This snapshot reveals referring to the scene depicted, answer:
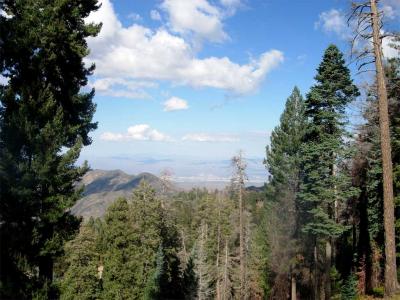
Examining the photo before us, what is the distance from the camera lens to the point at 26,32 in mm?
13156

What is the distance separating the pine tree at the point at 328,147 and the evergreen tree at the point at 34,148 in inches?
640

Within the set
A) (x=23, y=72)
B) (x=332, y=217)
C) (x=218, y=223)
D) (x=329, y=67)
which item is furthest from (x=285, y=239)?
(x=23, y=72)

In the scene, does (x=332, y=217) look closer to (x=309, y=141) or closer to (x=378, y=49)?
(x=309, y=141)

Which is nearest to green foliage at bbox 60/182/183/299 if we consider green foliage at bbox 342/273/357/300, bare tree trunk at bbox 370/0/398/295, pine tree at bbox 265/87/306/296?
pine tree at bbox 265/87/306/296

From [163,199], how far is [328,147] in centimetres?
2207

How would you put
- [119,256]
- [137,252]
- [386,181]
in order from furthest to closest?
1. [137,252]
2. [119,256]
3. [386,181]

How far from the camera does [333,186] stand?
2603 centimetres

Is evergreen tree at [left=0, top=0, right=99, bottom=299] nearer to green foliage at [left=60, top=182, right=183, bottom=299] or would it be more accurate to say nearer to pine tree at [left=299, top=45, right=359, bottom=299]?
pine tree at [left=299, top=45, right=359, bottom=299]

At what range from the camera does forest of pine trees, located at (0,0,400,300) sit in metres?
13.2

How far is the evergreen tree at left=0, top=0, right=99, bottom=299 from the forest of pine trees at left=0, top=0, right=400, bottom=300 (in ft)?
0.13

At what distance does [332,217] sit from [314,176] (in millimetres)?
3119

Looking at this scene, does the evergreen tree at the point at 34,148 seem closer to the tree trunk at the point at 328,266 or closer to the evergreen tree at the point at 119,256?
the tree trunk at the point at 328,266

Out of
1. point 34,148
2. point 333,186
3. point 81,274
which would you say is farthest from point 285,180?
point 34,148

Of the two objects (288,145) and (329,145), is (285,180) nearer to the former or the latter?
(288,145)
